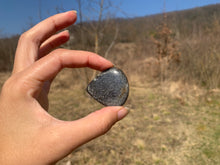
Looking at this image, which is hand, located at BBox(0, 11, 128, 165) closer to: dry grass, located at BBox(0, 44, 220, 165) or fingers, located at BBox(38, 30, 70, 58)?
fingers, located at BBox(38, 30, 70, 58)

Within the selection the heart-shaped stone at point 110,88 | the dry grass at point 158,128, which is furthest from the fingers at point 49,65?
the dry grass at point 158,128

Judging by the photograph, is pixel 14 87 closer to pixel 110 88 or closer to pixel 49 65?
pixel 49 65

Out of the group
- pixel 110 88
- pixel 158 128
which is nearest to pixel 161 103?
pixel 158 128

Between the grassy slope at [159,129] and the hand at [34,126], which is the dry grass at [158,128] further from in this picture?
the hand at [34,126]

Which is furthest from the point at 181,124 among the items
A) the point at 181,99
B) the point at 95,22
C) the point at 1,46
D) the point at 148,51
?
the point at 1,46

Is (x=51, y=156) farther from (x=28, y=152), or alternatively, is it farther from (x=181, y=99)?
(x=181, y=99)
